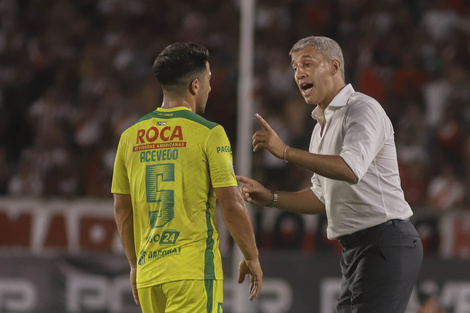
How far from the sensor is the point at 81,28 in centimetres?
1516

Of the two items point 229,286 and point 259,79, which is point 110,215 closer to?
point 229,286

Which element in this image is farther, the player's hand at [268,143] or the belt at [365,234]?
the belt at [365,234]

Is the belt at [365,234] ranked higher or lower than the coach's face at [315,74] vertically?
lower

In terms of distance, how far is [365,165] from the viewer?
4.79 m

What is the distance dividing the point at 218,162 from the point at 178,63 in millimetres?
612

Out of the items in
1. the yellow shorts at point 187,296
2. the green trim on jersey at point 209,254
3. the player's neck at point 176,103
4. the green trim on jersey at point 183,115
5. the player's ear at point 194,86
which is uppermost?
the player's ear at point 194,86

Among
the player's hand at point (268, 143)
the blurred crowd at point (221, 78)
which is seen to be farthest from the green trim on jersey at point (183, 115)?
the blurred crowd at point (221, 78)

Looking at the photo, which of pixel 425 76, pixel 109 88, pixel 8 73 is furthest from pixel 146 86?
pixel 425 76

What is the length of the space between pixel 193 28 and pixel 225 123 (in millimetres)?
2754

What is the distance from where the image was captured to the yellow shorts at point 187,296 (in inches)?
187

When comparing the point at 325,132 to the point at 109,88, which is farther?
the point at 109,88

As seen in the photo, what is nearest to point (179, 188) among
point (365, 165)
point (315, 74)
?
point (365, 165)

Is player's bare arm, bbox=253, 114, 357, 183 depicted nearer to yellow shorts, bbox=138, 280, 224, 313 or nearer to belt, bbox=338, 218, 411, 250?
belt, bbox=338, 218, 411, 250

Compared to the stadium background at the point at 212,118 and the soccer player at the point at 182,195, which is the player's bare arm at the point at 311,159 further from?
the stadium background at the point at 212,118
